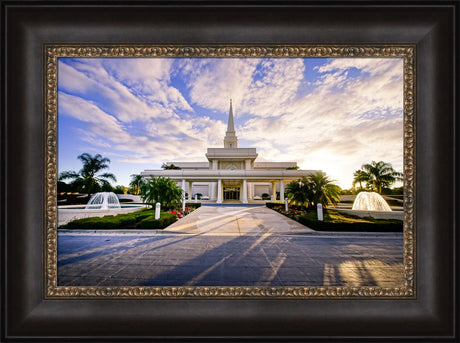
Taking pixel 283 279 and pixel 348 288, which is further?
pixel 283 279

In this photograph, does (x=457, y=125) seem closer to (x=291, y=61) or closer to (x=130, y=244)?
(x=291, y=61)

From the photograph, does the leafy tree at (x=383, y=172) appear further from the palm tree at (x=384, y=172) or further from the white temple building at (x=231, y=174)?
the white temple building at (x=231, y=174)

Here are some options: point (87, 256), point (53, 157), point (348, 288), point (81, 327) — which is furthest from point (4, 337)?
point (348, 288)

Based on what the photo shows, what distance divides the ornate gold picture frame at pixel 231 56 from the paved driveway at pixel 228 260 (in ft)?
3.36

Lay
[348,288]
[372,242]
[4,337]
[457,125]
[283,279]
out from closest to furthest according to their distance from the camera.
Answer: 1. [4,337]
2. [457,125]
3. [348,288]
4. [283,279]
5. [372,242]

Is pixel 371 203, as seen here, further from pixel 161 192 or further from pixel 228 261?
pixel 161 192

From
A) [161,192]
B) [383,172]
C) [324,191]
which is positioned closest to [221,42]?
[383,172]

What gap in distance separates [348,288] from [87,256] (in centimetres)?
629

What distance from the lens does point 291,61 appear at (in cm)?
248

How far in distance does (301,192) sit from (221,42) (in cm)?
1221

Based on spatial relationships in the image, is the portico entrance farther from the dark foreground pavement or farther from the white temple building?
the dark foreground pavement

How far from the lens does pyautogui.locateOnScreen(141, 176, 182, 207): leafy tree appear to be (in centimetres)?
1233

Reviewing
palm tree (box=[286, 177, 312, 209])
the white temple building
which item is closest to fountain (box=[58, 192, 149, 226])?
the white temple building

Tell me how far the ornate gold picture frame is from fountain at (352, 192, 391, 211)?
11858mm
